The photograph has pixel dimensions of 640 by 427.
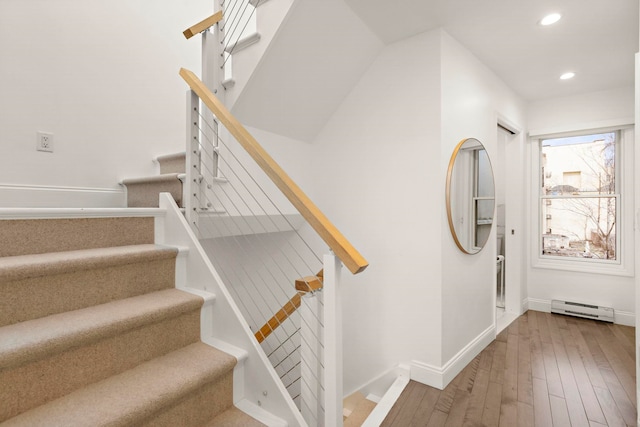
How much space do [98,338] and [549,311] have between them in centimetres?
455

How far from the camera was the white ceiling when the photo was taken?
212 centimetres

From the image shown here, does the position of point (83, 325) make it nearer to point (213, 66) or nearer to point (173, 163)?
point (173, 163)

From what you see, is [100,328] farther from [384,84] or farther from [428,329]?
[384,84]

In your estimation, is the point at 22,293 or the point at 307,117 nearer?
the point at 22,293

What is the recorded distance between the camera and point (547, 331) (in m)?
3.26

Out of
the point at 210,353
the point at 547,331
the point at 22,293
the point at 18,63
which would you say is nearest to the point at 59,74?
the point at 18,63

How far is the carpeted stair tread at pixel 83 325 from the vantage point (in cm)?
101

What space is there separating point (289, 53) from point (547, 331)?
3.54 m

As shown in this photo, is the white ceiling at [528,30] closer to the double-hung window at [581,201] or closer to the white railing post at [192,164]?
the double-hung window at [581,201]

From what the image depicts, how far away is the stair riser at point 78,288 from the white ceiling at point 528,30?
6.72ft

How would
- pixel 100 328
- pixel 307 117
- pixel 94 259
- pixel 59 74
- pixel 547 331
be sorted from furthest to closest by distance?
pixel 547 331 < pixel 307 117 < pixel 59 74 < pixel 94 259 < pixel 100 328

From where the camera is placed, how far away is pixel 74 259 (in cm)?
130

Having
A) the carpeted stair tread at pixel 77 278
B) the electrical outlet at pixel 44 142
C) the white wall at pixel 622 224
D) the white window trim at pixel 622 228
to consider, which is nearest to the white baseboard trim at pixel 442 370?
the carpeted stair tread at pixel 77 278

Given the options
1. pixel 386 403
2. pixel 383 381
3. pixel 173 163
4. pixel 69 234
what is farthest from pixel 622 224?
pixel 69 234
